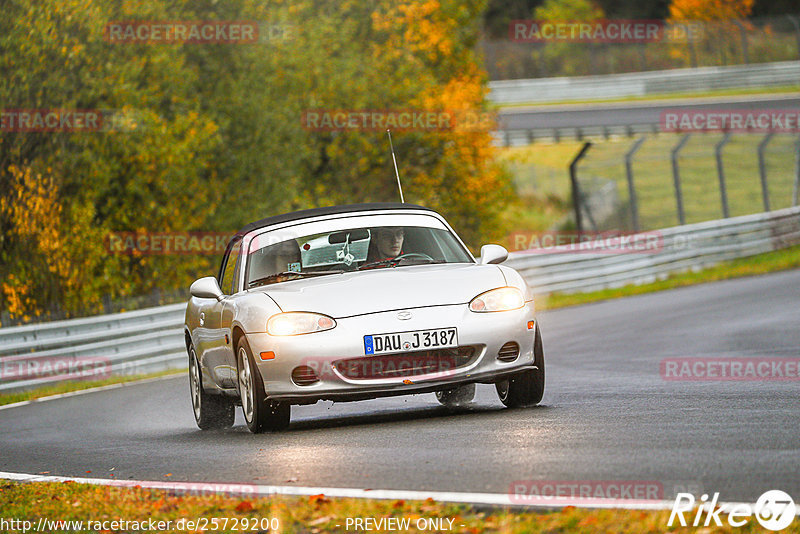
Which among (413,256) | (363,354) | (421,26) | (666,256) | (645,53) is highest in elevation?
(421,26)

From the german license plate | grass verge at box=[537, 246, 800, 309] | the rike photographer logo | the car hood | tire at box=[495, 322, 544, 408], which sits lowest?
grass verge at box=[537, 246, 800, 309]

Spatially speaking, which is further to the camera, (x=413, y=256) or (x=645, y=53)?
(x=645, y=53)

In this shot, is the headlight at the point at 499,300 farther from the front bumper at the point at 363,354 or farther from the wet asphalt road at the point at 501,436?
the wet asphalt road at the point at 501,436

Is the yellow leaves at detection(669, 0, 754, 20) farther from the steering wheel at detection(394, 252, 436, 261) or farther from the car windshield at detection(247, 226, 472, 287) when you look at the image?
the steering wheel at detection(394, 252, 436, 261)

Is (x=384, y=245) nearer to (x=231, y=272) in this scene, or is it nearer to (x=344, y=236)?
(x=344, y=236)

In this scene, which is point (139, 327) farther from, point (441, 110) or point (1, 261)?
point (441, 110)

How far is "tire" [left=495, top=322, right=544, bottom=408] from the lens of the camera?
878cm

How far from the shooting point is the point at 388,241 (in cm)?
950

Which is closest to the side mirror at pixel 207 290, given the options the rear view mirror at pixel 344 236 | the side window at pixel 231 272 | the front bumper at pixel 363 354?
the side window at pixel 231 272

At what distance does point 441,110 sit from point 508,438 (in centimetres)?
2866

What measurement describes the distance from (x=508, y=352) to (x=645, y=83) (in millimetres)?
48781

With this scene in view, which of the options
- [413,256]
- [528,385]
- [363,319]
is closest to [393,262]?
[413,256]

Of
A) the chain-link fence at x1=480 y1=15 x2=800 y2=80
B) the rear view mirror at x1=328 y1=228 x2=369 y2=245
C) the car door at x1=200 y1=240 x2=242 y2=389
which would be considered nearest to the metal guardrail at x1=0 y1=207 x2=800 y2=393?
the car door at x1=200 y1=240 x2=242 y2=389

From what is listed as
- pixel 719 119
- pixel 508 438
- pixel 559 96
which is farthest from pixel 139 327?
pixel 559 96
